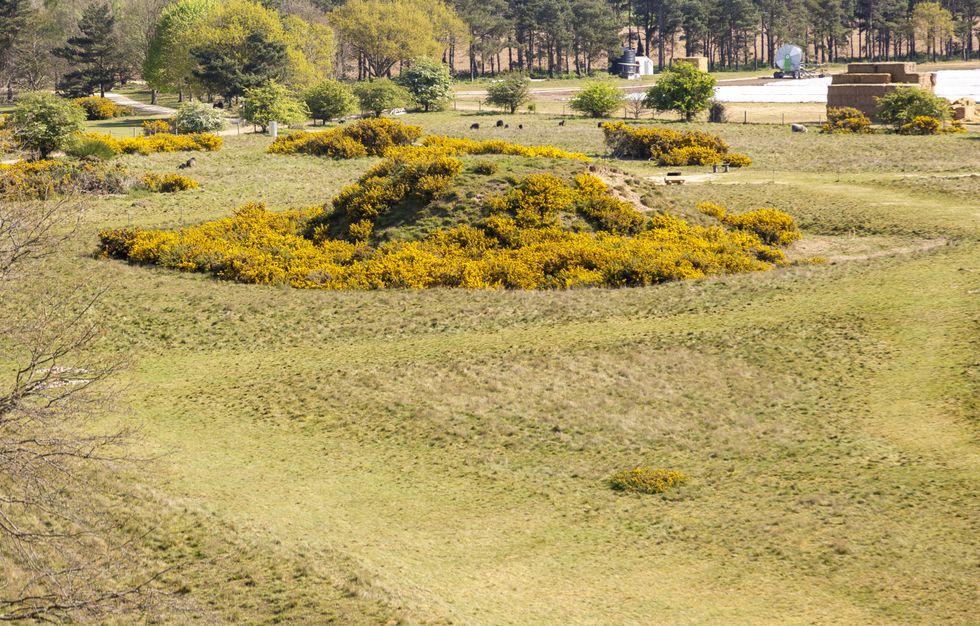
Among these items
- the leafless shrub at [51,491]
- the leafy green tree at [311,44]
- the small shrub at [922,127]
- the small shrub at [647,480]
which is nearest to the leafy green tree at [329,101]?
the leafy green tree at [311,44]

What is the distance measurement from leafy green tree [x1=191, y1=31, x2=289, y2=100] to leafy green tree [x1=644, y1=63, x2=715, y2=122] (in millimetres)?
36127

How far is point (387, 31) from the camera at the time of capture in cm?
13988

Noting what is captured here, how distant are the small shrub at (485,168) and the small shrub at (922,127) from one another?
151 feet

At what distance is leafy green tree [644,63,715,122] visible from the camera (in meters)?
95.9

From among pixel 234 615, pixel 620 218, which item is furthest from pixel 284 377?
pixel 620 218

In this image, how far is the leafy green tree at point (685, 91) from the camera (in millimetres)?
95938

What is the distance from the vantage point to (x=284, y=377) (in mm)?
27703

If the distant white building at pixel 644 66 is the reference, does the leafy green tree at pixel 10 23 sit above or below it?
above

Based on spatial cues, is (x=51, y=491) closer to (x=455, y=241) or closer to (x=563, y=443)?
(x=563, y=443)

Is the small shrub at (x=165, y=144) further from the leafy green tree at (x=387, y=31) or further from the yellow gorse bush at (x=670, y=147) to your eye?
the leafy green tree at (x=387, y=31)

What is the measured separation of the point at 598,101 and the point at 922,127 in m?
32.5

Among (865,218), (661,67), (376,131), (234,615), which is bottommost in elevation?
(234,615)

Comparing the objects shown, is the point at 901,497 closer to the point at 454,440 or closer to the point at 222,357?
the point at 454,440

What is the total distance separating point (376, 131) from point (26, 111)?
2113 centimetres
